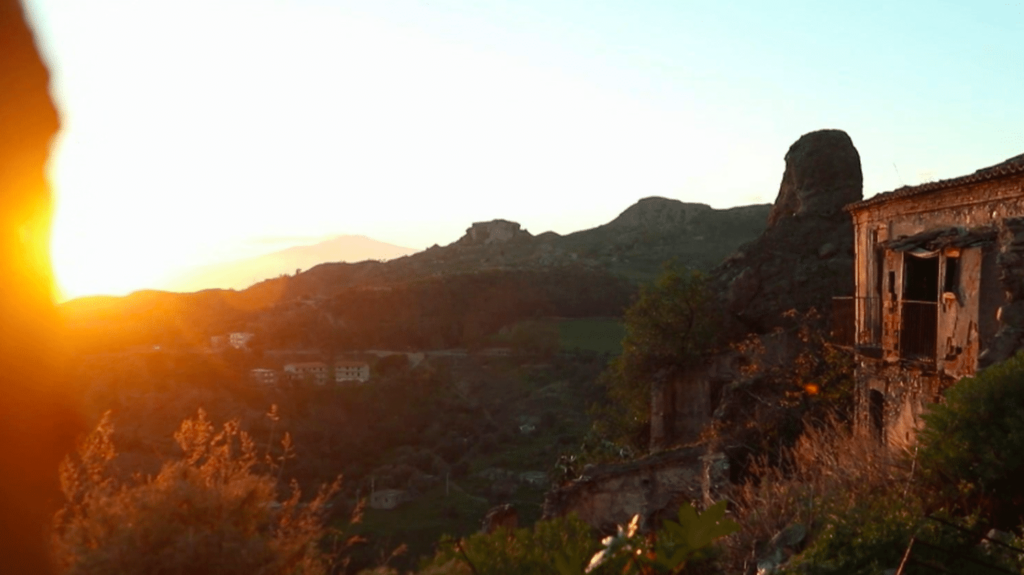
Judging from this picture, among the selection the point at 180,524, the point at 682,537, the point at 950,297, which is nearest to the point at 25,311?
the point at 180,524

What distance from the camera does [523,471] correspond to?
4216cm

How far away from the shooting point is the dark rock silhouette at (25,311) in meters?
5.36

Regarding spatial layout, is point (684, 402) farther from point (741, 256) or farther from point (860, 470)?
point (860, 470)

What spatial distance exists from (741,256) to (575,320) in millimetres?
40553

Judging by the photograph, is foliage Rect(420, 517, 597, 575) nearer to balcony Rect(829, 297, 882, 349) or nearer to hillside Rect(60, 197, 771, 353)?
balcony Rect(829, 297, 882, 349)

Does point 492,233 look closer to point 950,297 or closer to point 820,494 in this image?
point 950,297

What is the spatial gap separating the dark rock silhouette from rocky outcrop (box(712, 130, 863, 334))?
23.8m

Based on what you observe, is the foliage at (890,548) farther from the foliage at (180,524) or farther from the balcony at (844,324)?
the balcony at (844,324)

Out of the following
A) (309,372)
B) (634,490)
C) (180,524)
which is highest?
(180,524)

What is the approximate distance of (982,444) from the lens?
9.33 meters

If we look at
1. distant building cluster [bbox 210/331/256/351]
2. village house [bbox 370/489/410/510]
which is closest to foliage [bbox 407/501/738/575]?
village house [bbox 370/489/410/510]

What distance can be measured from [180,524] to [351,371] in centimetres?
5109

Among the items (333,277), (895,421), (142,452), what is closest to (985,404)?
(895,421)

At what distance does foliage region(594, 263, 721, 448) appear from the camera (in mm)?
28547
